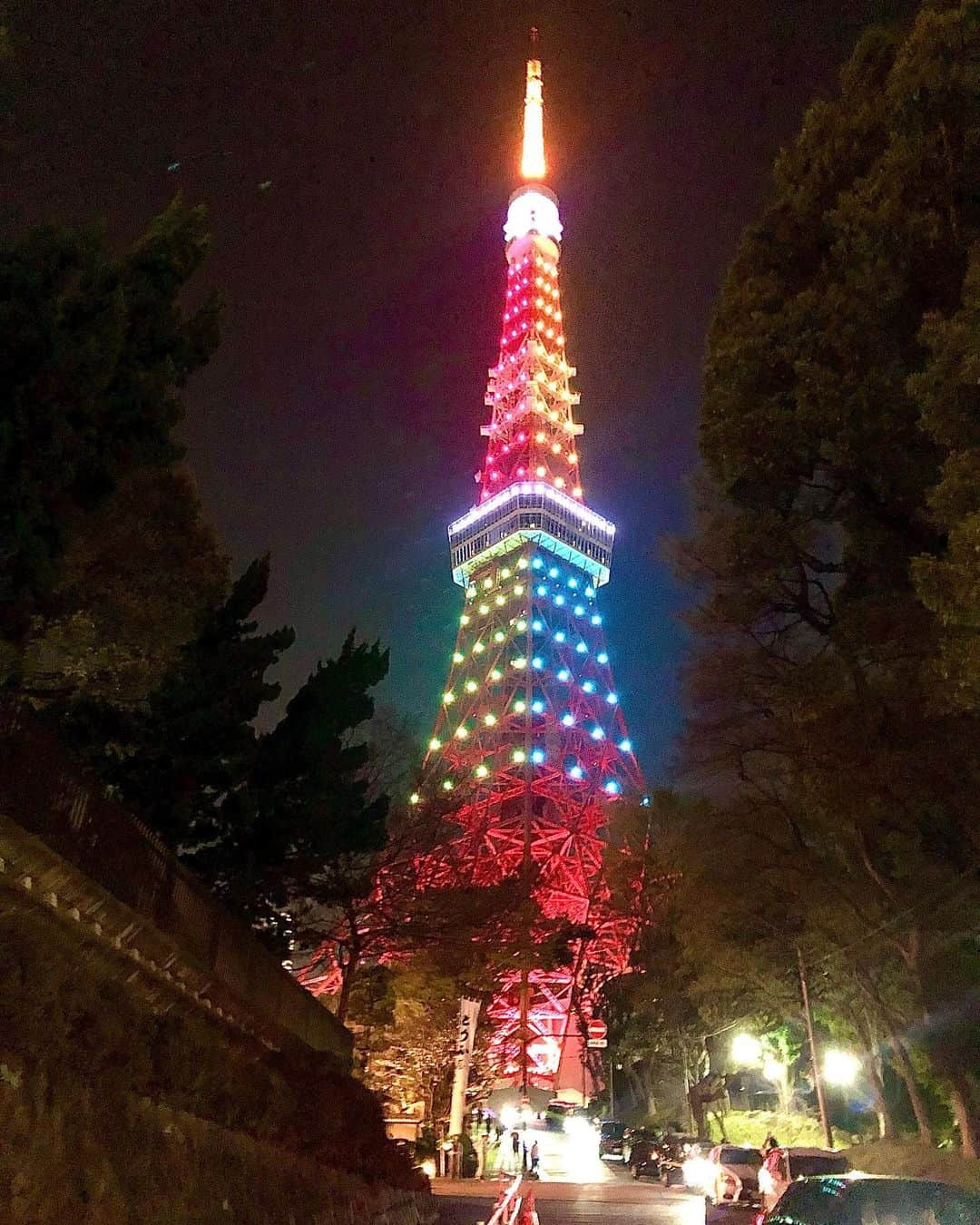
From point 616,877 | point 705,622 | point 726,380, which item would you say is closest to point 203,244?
point 726,380

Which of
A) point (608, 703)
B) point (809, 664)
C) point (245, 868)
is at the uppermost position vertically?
point (608, 703)

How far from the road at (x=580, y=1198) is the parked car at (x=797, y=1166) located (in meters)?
2.98

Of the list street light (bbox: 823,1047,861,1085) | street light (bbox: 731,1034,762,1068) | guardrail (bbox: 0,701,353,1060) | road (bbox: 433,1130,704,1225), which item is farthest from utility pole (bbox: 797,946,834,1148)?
guardrail (bbox: 0,701,353,1060)

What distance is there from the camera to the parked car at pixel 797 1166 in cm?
1123

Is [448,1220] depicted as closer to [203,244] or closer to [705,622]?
[705,622]

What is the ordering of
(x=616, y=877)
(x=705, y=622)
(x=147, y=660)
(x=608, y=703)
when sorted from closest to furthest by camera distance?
(x=147, y=660), (x=705, y=622), (x=616, y=877), (x=608, y=703)

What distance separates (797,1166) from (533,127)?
3387 inches

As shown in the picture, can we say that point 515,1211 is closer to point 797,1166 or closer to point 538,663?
point 797,1166

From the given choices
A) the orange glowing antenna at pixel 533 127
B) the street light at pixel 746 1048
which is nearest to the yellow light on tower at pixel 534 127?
the orange glowing antenna at pixel 533 127

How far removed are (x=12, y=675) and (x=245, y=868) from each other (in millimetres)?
4815

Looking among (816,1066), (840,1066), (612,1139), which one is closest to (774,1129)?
(840,1066)

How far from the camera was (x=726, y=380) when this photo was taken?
1160 cm

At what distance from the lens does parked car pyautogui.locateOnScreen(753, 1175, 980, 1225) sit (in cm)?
553

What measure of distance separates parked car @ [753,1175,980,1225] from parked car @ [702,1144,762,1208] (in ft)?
32.6
